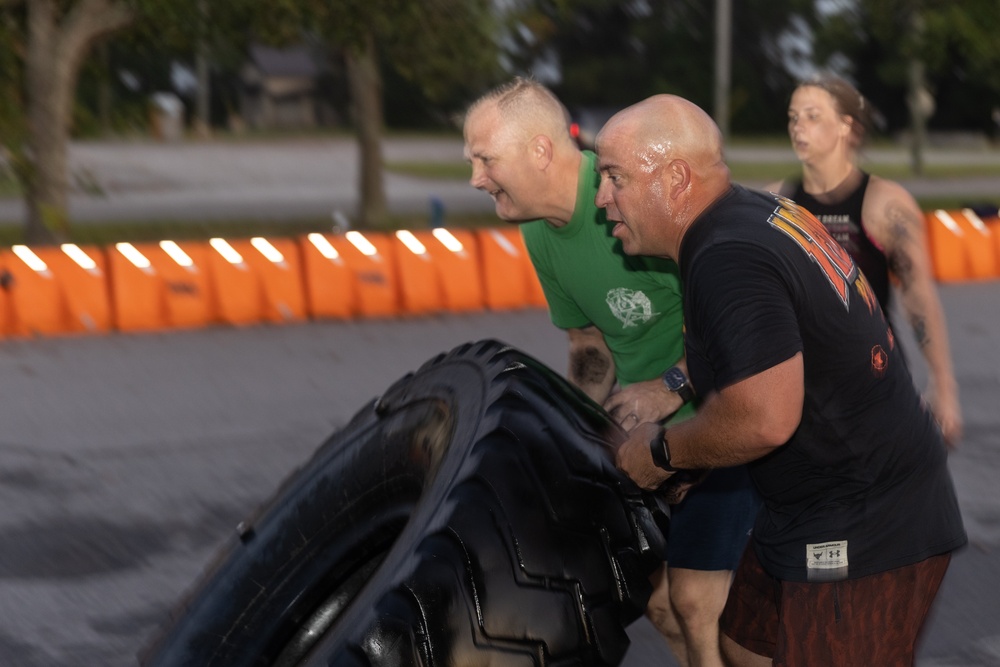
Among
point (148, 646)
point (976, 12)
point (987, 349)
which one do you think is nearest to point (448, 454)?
point (148, 646)

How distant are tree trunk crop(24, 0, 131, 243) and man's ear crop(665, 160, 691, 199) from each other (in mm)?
13398

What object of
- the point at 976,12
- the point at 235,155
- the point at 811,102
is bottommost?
the point at 811,102

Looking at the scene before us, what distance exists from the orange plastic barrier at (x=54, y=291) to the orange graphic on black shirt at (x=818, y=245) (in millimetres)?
9634

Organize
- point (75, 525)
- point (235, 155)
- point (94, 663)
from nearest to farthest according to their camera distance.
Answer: point (94, 663) → point (75, 525) → point (235, 155)

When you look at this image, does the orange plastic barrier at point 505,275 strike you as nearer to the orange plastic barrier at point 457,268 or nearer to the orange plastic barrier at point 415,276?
the orange plastic barrier at point 457,268

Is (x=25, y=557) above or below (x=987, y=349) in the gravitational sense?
below

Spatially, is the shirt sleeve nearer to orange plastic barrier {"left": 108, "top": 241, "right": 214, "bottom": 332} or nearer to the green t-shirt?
the green t-shirt

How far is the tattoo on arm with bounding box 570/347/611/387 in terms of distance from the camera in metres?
4.84

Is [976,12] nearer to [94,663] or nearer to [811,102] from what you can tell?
[811,102]

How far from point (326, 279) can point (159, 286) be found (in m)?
1.44

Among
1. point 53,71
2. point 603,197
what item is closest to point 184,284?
point 53,71

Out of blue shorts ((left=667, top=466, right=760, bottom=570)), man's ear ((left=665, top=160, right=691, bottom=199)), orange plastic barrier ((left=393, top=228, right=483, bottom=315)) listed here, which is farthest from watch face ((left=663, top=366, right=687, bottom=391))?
orange plastic barrier ((left=393, top=228, right=483, bottom=315))

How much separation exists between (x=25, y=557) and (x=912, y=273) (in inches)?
156

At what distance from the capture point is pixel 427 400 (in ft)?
13.9
